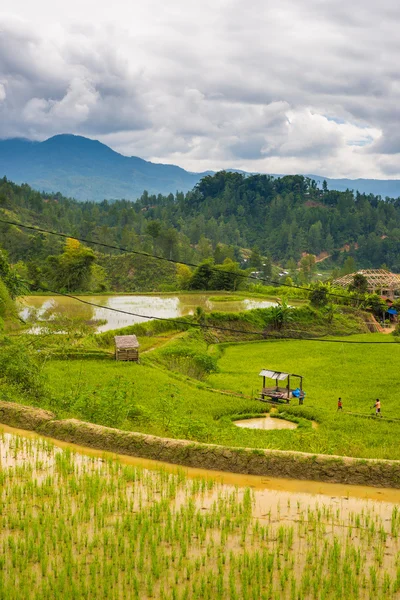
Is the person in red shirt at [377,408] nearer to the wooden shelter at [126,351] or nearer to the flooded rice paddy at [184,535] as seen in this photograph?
the wooden shelter at [126,351]

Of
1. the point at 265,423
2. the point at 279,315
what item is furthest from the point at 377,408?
the point at 279,315

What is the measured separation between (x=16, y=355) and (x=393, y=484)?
10056mm

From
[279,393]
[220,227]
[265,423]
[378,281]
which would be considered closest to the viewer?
[265,423]

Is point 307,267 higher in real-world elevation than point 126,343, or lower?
higher

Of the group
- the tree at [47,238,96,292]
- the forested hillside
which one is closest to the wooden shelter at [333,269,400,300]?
the forested hillside

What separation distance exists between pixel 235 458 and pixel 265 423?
10099 mm

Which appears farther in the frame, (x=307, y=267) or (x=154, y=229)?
(x=307, y=267)

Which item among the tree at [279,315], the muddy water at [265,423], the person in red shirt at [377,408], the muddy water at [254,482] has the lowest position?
the muddy water at [265,423]

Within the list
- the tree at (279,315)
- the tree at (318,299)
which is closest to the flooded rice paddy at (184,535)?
the tree at (279,315)

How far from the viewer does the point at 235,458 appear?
9484 millimetres

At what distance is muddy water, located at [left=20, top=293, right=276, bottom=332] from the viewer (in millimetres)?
35875

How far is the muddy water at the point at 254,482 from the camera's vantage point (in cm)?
827

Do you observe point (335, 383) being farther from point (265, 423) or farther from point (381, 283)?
point (381, 283)

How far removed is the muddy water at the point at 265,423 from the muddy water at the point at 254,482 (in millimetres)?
9169
